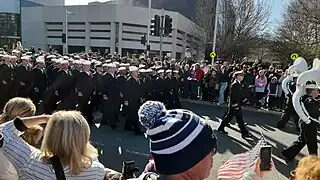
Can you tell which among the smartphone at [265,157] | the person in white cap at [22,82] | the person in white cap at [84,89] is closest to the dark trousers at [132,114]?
the person in white cap at [84,89]

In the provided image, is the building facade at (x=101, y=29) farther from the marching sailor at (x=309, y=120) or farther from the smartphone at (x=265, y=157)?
the smartphone at (x=265, y=157)

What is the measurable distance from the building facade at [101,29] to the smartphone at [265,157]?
53083 mm

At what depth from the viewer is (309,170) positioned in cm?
204

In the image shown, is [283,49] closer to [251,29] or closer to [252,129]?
[251,29]

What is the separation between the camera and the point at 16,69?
1130cm

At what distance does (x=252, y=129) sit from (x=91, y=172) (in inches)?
355

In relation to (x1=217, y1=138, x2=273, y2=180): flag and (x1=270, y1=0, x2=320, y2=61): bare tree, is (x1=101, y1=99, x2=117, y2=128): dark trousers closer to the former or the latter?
(x1=217, y1=138, x2=273, y2=180): flag

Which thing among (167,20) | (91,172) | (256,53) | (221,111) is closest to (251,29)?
(256,53)

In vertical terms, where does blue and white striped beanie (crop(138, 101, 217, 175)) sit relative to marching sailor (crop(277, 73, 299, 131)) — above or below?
above

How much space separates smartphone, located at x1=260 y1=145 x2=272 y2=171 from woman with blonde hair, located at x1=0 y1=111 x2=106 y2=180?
1357mm

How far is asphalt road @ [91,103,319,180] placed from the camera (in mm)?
7387

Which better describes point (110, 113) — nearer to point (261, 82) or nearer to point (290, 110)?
point (290, 110)

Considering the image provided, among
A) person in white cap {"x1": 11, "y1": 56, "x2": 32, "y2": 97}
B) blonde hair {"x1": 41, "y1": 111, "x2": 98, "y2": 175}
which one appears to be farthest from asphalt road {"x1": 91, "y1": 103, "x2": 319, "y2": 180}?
blonde hair {"x1": 41, "y1": 111, "x2": 98, "y2": 175}

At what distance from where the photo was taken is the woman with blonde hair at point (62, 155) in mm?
2674
